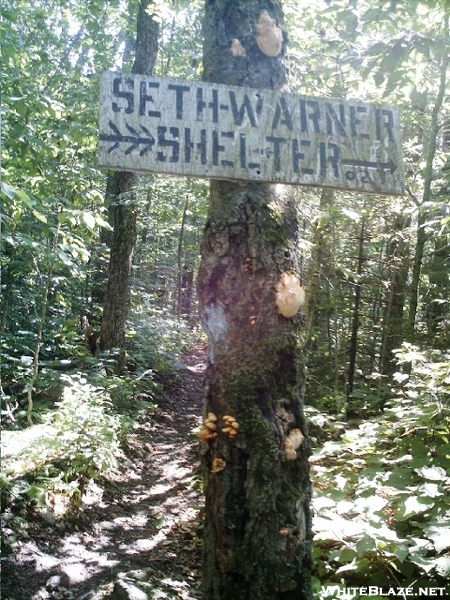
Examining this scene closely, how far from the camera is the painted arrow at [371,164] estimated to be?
7.43 feet

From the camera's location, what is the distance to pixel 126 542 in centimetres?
439

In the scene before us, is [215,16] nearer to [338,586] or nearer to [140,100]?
[140,100]

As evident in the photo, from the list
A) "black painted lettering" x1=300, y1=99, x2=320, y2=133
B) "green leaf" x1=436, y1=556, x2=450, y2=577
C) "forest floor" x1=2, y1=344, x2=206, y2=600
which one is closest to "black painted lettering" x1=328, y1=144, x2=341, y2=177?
"black painted lettering" x1=300, y1=99, x2=320, y2=133

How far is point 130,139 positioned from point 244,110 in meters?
0.55

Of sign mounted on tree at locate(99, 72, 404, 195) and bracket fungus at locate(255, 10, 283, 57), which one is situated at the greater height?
bracket fungus at locate(255, 10, 283, 57)

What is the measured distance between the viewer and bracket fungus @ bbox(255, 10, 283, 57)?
7.80ft

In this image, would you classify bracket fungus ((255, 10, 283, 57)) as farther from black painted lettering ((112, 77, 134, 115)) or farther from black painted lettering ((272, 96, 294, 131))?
black painted lettering ((112, 77, 134, 115))

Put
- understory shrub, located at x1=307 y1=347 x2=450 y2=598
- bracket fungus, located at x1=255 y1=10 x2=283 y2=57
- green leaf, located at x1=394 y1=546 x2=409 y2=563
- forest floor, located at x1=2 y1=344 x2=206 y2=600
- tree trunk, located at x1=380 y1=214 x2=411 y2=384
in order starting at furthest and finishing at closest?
tree trunk, located at x1=380 y1=214 x2=411 y2=384 < forest floor, located at x1=2 y1=344 x2=206 y2=600 < understory shrub, located at x1=307 y1=347 x2=450 y2=598 < green leaf, located at x1=394 y1=546 x2=409 y2=563 < bracket fungus, located at x1=255 y1=10 x2=283 y2=57

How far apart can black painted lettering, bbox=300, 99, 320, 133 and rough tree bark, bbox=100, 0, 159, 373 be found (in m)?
6.77

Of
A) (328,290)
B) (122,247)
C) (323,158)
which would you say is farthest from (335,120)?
(328,290)

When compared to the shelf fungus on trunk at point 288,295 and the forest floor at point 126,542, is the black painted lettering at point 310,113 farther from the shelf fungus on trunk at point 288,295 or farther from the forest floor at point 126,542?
the forest floor at point 126,542

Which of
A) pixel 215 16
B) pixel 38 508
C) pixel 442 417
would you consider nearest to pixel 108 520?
pixel 38 508

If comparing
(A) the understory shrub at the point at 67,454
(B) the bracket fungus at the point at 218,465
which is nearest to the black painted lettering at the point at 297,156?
(B) the bracket fungus at the point at 218,465

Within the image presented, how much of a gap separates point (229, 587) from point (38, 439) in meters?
3.31
